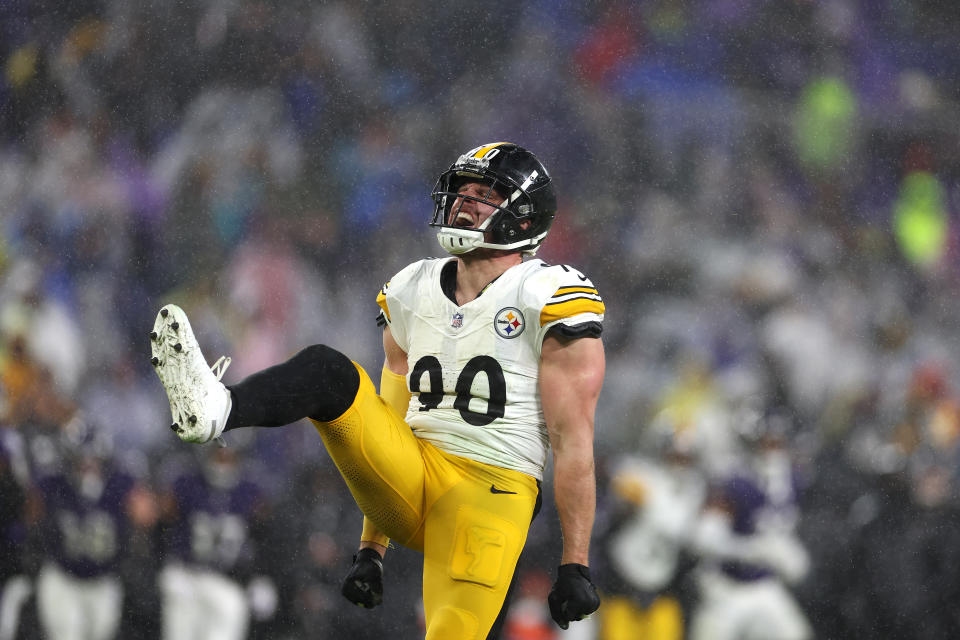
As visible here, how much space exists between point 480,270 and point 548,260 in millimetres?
2250

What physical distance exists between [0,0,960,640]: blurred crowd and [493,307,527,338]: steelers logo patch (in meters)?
2.32

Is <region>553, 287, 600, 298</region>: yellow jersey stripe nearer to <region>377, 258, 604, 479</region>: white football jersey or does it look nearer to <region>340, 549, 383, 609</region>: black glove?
<region>377, 258, 604, 479</region>: white football jersey

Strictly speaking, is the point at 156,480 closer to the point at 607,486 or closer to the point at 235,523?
the point at 235,523

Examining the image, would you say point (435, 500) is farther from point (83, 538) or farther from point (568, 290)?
point (83, 538)

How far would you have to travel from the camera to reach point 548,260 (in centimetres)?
449

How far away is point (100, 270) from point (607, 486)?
2.34 meters

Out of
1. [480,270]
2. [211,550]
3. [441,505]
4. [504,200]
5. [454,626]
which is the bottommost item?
[211,550]

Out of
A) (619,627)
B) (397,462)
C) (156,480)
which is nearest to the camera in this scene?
(397,462)

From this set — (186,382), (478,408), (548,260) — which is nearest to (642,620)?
(548,260)

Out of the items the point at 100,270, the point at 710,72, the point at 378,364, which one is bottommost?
the point at 378,364

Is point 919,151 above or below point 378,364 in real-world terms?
above

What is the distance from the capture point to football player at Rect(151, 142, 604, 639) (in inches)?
79.2

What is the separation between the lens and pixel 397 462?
6.64 feet

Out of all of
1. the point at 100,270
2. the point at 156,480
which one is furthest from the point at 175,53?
the point at 156,480
